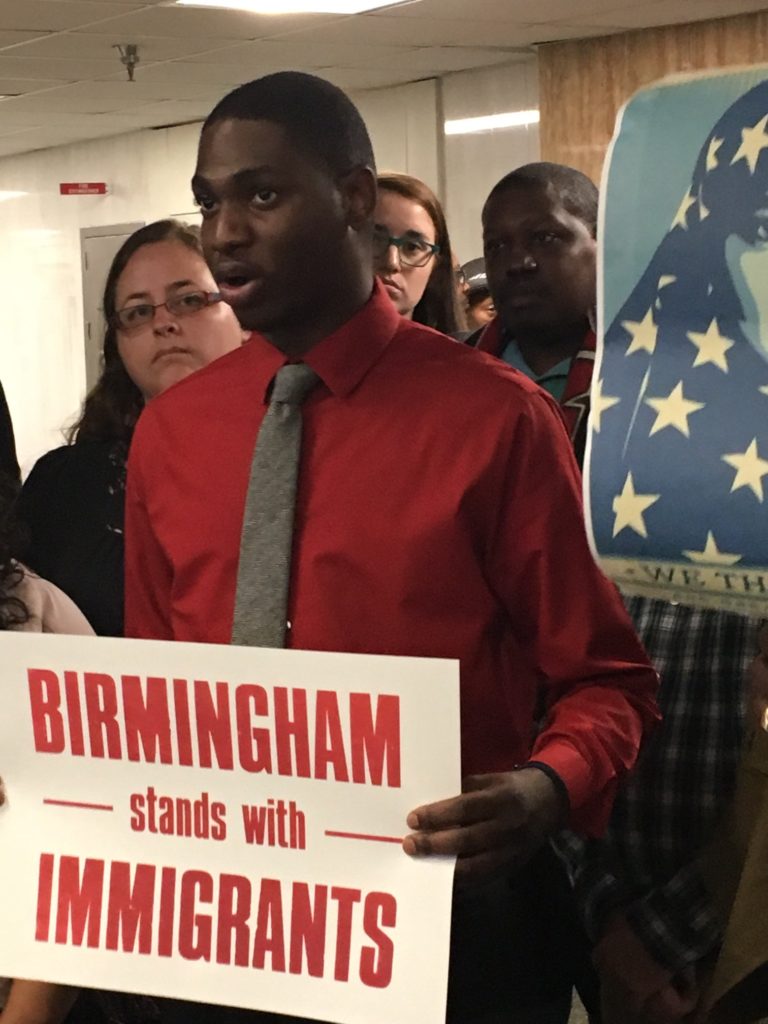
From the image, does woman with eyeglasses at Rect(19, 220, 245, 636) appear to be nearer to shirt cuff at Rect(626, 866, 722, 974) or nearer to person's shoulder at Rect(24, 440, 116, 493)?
person's shoulder at Rect(24, 440, 116, 493)

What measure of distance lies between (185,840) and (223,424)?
449 millimetres

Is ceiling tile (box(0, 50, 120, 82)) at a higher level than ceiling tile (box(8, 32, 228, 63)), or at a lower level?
lower

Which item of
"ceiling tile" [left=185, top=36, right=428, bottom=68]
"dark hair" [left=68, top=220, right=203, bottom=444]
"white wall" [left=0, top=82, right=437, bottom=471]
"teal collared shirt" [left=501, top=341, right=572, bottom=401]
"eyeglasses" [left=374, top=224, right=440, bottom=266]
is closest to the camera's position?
"teal collared shirt" [left=501, top=341, right=572, bottom=401]

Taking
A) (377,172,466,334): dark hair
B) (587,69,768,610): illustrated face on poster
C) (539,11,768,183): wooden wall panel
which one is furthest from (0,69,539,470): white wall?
(587,69,768,610): illustrated face on poster

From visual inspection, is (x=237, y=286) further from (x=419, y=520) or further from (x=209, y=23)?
(x=209, y=23)

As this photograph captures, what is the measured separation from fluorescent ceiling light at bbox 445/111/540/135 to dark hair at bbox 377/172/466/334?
6535 mm

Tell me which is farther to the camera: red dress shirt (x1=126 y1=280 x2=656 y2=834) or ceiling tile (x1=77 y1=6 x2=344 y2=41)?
ceiling tile (x1=77 y1=6 x2=344 y2=41)

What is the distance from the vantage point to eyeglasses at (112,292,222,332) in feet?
8.28

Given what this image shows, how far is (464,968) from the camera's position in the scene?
60.9 inches

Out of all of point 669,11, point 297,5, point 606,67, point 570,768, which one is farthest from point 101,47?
point 570,768

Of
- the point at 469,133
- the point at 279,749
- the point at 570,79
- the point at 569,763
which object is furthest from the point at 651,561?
the point at 469,133

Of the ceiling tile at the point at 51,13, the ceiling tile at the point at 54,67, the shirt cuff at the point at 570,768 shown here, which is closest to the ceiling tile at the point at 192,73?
the ceiling tile at the point at 54,67

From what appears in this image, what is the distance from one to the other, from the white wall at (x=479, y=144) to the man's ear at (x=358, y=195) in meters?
7.71

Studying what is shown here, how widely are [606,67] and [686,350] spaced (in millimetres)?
7861
